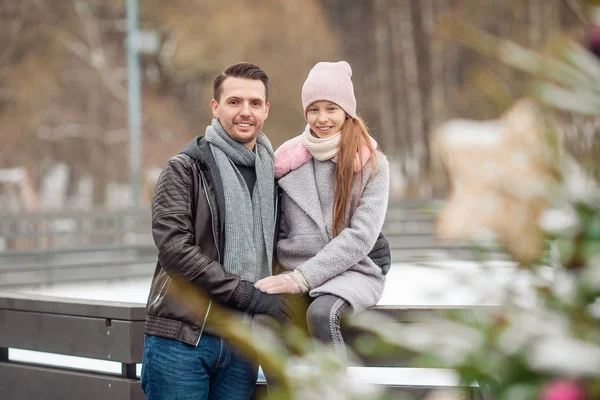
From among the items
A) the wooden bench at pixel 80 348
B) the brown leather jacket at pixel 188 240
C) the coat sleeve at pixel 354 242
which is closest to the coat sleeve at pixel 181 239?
the brown leather jacket at pixel 188 240

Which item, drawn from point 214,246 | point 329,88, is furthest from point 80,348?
point 329,88

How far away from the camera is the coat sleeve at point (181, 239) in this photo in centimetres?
352

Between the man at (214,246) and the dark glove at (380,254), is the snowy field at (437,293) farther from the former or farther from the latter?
the man at (214,246)

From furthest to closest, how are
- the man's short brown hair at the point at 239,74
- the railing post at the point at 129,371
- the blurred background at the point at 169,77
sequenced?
the blurred background at the point at 169,77
the railing post at the point at 129,371
the man's short brown hair at the point at 239,74

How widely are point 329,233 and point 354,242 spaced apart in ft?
0.47

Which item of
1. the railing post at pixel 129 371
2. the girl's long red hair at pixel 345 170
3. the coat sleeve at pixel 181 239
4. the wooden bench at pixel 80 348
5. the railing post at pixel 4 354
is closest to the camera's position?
the coat sleeve at pixel 181 239

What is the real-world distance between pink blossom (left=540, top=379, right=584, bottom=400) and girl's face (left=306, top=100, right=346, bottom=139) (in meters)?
2.99

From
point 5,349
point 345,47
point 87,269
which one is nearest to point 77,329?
point 5,349

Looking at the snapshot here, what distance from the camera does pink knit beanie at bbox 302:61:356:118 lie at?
3785 millimetres

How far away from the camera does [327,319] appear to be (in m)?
3.55

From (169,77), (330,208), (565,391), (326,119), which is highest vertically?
(169,77)

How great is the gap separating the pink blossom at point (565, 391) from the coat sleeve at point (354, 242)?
2.80m

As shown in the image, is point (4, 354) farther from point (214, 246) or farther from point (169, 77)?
point (169, 77)

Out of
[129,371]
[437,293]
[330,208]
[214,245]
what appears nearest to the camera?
[437,293]
